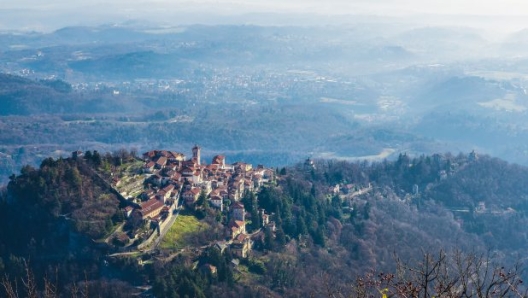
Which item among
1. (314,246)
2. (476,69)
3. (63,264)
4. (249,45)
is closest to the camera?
(63,264)

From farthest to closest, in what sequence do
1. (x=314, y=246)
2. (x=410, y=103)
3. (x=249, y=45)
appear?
(x=249, y=45) → (x=410, y=103) → (x=314, y=246)

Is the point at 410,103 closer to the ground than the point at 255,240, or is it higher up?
closer to the ground

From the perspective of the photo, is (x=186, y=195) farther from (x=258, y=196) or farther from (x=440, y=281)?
(x=440, y=281)

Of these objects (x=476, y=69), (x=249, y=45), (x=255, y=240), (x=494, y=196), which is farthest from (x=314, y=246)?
(x=249, y=45)

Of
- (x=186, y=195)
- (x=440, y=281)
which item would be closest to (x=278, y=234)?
(x=186, y=195)

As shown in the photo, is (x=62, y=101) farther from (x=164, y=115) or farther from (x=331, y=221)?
(x=331, y=221)

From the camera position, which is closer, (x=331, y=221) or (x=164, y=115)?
(x=331, y=221)
